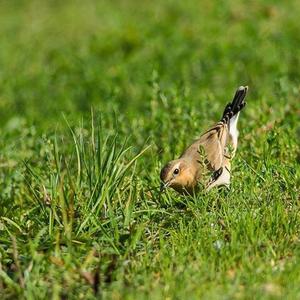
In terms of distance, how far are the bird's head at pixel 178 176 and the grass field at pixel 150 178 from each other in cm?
14

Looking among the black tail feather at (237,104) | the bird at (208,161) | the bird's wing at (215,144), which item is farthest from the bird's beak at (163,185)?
the black tail feather at (237,104)

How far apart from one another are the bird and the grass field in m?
0.14

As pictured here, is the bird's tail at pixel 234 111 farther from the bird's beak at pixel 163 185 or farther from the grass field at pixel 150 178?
the bird's beak at pixel 163 185

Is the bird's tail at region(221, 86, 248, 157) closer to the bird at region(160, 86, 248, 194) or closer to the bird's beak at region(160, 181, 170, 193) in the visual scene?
the bird at region(160, 86, 248, 194)

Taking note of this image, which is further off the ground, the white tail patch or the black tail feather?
the black tail feather

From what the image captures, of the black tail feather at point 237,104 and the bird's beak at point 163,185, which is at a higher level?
the black tail feather at point 237,104

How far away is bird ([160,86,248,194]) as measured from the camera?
6.84 meters

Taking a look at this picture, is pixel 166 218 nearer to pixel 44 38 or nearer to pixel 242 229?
pixel 242 229

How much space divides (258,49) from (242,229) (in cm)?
684

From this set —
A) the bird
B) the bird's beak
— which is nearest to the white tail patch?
the bird

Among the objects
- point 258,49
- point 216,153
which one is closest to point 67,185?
point 216,153

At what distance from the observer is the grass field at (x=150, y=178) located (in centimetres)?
555

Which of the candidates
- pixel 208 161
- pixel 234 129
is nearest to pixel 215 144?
pixel 208 161

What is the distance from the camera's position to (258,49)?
1241cm
